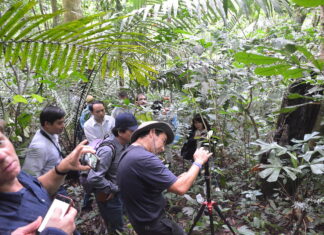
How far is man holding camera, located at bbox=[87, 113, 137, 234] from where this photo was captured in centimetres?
258

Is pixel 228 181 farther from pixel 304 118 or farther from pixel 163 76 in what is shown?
pixel 163 76

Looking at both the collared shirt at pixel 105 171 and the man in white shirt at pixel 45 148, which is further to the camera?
the collared shirt at pixel 105 171

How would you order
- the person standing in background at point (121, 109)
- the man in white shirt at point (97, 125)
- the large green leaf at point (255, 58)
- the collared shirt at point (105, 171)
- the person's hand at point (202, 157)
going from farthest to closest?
the man in white shirt at point (97, 125) < the person standing in background at point (121, 109) < the collared shirt at point (105, 171) < the person's hand at point (202, 157) < the large green leaf at point (255, 58)

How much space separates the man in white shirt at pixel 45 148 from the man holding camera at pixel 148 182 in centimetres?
79

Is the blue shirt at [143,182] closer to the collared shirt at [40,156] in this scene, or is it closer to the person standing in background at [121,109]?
the collared shirt at [40,156]

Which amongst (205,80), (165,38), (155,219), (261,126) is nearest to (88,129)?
(165,38)

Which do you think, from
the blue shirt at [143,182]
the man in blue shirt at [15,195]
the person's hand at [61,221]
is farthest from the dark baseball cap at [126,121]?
the person's hand at [61,221]

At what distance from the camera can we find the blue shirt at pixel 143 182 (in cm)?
198

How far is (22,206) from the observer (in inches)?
47.5

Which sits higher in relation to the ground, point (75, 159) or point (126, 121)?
point (75, 159)

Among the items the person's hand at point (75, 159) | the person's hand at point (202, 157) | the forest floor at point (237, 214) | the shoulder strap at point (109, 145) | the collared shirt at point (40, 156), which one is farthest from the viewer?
the forest floor at point (237, 214)

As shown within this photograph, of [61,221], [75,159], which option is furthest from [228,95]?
[61,221]

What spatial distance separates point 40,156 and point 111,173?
2.36 ft

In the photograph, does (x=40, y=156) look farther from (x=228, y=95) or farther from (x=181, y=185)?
(x=228, y=95)
